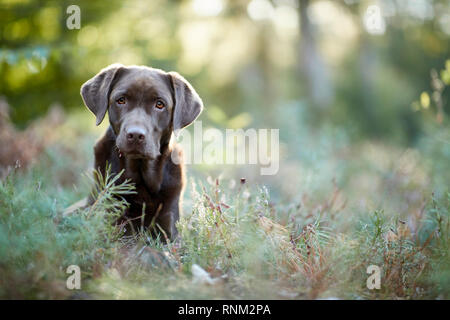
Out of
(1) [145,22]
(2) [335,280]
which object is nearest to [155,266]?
(2) [335,280]

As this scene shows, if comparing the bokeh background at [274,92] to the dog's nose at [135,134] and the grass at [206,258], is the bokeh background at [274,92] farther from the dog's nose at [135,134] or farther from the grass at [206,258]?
the dog's nose at [135,134]

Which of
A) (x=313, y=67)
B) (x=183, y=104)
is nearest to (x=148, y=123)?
(x=183, y=104)

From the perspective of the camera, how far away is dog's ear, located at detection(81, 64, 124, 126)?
12.1 ft

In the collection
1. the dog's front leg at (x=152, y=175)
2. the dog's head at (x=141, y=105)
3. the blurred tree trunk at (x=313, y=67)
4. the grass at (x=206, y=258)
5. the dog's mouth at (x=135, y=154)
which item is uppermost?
the blurred tree trunk at (x=313, y=67)

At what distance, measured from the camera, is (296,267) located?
10.1ft

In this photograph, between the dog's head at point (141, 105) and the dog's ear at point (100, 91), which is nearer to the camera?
the dog's head at point (141, 105)

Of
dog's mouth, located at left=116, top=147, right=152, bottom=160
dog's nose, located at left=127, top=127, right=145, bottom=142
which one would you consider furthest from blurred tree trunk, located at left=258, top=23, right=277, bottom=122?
dog's nose, located at left=127, top=127, right=145, bottom=142

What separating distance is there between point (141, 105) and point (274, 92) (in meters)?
14.3

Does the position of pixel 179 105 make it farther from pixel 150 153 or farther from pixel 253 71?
pixel 253 71

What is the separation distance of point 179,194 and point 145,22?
311 inches

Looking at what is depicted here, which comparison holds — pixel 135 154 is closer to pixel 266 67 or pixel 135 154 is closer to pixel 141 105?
pixel 141 105

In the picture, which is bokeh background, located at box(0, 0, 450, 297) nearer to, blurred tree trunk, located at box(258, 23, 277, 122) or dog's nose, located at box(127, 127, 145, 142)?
blurred tree trunk, located at box(258, 23, 277, 122)

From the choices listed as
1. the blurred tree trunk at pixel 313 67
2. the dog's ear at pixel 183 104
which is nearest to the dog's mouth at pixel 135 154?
the dog's ear at pixel 183 104

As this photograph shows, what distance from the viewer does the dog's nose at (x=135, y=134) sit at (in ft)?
10.9
